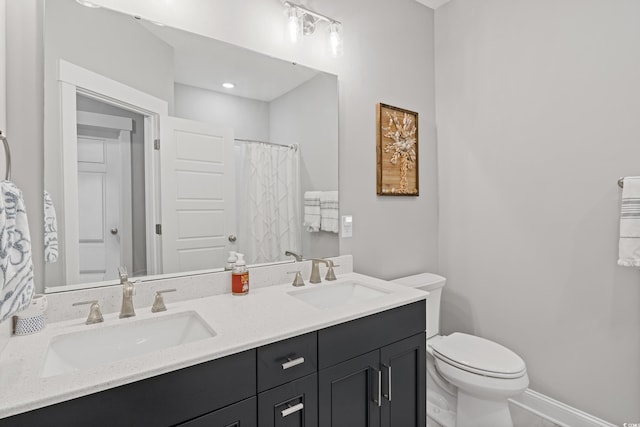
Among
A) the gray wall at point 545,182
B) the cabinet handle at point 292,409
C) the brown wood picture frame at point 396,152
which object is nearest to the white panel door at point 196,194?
the cabinet handle at point 292,409

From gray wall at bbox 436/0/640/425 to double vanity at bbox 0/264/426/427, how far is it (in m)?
0.90

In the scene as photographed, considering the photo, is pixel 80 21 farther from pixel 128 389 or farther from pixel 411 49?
pixel 411 49

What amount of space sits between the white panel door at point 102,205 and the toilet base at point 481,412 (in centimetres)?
172

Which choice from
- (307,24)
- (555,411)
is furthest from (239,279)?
(555,411)

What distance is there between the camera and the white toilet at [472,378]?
1502 millimetres

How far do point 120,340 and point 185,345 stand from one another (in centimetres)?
33

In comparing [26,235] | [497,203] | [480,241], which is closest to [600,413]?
[480,241]

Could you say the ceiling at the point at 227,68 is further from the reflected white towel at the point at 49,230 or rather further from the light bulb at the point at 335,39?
the reflected white towel at the point at 49,230

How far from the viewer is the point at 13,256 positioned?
28.6 inches

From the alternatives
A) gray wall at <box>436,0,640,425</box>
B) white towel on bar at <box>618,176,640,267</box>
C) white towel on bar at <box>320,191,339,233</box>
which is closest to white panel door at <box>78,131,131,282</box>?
white towel on bar at <box>320,191,339,233</box>

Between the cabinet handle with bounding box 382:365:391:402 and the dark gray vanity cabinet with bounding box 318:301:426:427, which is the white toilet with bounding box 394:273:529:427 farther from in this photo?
the cabinet handle with bounding box 382:365:391:402

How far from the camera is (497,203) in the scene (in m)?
2.01

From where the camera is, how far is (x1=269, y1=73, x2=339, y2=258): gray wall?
1637 millimetres

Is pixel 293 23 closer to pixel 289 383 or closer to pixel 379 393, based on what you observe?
pixel 289 383
